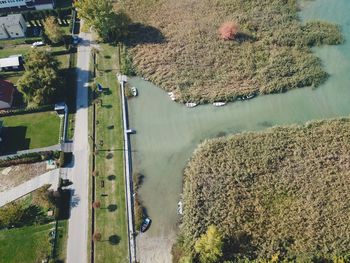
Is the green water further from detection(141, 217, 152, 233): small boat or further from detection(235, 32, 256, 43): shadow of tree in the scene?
detection(235, 32, 256, 43): shadow of tree

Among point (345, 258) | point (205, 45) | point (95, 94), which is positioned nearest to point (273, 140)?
point (345, 258)

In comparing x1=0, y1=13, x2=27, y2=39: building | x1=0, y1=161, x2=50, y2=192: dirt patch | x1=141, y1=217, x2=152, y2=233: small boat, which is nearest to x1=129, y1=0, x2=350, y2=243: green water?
x1=141, y1=217, x2=152, y2=233: small boat

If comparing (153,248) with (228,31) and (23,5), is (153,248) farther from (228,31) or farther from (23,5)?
(23,5)

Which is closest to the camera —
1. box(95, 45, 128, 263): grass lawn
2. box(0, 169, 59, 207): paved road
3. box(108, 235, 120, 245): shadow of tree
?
box(95, 45, 128, 263): grass lawn

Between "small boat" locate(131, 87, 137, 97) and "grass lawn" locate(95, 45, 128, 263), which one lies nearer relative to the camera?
"grass lawn" locate(95, 45, 128, 263)

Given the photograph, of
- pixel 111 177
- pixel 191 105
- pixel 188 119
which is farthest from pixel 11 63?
pixel 188 119

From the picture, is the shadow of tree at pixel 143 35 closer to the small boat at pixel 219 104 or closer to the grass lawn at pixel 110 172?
the grass lawn at pixel 110 172
